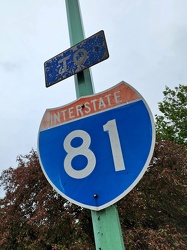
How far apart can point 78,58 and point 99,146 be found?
40cm

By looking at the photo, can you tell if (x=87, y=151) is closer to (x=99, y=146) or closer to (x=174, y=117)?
(x=99, y=146)

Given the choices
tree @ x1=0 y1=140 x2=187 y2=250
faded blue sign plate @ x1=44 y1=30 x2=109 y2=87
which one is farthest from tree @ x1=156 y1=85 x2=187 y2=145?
faded blue sign plate @ x1=44 y1=30 x2=109 y2=87

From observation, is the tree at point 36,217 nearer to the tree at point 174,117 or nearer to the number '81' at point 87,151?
the number '81' at point 87,151

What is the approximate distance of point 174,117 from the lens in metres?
9.34

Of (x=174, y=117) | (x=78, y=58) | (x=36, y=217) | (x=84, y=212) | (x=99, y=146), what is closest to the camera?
(x=99, y=146)

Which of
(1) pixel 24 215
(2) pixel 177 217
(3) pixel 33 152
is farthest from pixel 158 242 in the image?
(3) pixel 33 152

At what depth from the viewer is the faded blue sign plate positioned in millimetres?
885

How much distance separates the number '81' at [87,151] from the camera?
677mm

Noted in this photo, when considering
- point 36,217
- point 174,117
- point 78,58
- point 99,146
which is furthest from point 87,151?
point 174,117

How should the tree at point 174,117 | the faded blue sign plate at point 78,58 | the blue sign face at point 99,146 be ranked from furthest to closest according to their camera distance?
the tree at point 174,117
the faded blue sign plate at point 78,58
the blue sign face at point 99,146

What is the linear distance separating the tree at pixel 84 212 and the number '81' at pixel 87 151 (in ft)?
9.06

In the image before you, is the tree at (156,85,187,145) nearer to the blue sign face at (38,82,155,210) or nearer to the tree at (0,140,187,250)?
the tree at (0,140,187,250)

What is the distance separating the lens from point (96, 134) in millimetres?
729

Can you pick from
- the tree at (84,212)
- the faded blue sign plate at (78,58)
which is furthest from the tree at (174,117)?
the faded blue sign plate at (78,58)
